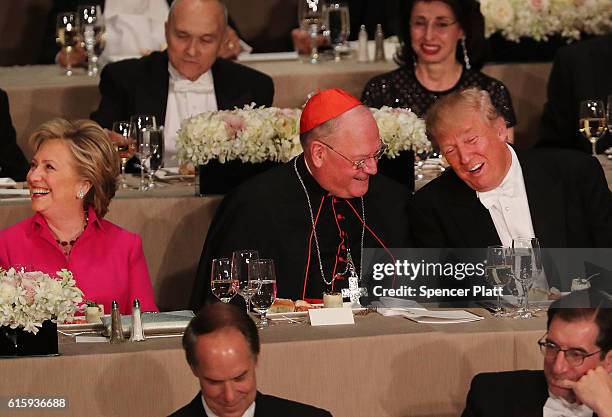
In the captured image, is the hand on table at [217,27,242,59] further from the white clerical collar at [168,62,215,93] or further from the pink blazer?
the pink blazer

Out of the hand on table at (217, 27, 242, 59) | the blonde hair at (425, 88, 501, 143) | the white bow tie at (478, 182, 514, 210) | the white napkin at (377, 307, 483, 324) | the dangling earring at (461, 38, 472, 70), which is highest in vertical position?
the hand on table at (217, 27, 242, 59)

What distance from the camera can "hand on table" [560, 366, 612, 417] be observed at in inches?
141

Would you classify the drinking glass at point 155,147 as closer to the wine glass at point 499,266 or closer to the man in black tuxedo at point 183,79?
the man in black tuxedo at point 183,79

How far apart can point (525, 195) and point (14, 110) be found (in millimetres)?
2734

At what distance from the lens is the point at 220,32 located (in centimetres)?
662

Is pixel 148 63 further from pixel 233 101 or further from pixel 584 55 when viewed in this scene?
pixel 584 55

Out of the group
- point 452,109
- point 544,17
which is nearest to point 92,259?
point 452,109

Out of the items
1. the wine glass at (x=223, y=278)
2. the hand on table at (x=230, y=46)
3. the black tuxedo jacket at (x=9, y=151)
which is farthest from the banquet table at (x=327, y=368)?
the hand on table at (x=230, y=46)

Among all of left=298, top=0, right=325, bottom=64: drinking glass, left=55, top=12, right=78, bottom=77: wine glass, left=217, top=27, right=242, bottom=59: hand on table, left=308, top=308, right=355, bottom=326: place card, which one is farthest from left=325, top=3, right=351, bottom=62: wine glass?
left=308, top=308, right=355, bottom=326: place card

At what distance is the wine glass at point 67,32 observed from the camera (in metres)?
7.20

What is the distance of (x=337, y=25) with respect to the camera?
25.0 feet

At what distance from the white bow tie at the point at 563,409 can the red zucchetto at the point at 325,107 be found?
1698mm

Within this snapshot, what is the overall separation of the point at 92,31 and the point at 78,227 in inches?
94.1

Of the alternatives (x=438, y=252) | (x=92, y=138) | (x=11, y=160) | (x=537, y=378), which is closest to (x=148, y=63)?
(x=11, y=160)
